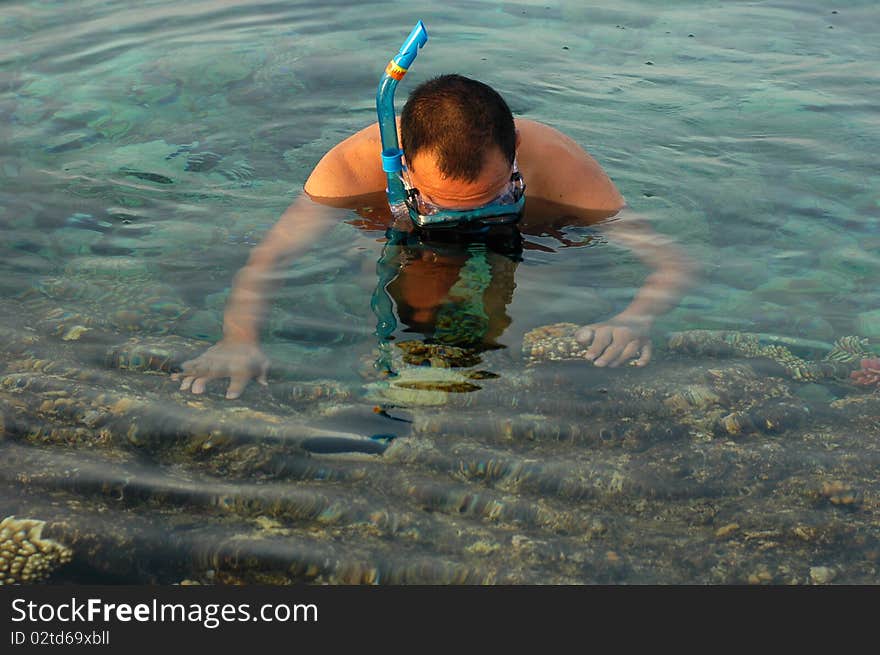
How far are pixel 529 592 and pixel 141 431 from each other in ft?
4.44

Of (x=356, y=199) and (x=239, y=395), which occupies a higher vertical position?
(x=356, y=199)

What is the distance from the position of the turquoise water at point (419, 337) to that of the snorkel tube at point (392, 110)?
0.44m

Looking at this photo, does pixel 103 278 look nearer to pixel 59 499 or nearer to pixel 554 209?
pixel 59 499

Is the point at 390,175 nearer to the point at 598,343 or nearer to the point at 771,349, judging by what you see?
the point at 598,343

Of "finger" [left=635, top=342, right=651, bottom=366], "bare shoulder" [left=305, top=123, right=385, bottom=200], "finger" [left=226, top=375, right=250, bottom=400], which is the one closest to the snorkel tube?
"bare shoulder" [left=305, top=123, right=385, bottom=200]

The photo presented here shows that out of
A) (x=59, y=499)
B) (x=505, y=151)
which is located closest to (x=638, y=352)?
(x=505, y=151)

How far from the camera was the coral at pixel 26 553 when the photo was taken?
2511mm

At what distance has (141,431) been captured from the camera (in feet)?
10.2

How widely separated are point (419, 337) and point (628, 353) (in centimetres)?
76

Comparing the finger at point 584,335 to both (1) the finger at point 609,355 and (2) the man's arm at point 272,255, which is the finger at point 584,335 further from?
(2) the man's arm at point 272,255

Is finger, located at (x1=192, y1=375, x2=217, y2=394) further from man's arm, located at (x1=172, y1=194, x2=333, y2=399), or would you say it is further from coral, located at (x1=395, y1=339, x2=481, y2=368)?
coral, located at (x1=395, y1=339, x2=481, y2=368)

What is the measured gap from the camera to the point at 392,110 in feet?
12.5

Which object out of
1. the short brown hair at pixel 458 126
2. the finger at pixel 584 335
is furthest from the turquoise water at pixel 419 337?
the short brown hair at pixel 458 126

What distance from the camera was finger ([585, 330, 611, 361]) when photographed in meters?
3.54
